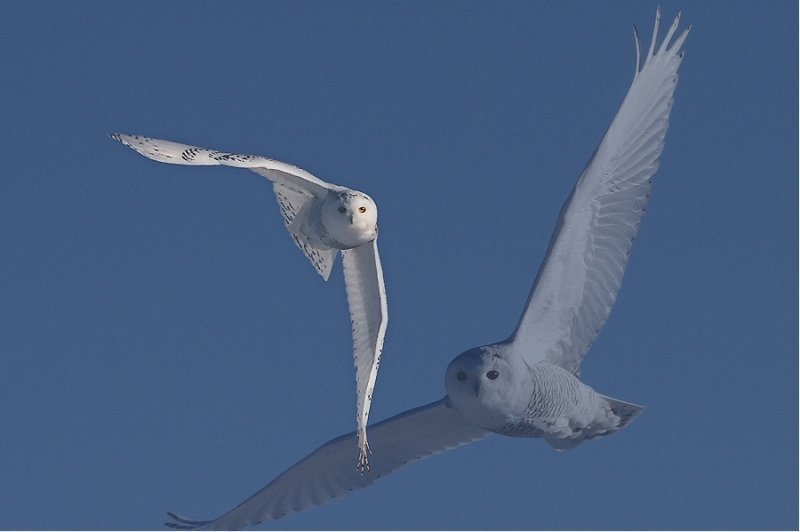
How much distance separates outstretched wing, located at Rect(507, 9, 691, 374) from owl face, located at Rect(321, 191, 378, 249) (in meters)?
3.36

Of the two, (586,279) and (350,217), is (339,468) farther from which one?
(350,217)

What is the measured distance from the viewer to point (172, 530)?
24547 millimetres

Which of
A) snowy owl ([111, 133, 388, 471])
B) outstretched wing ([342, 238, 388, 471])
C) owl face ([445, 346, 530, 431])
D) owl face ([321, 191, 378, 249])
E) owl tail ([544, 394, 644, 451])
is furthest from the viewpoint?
owl tail ([544, 394, 644, 451])

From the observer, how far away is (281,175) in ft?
65.0

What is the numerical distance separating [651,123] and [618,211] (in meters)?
1.52

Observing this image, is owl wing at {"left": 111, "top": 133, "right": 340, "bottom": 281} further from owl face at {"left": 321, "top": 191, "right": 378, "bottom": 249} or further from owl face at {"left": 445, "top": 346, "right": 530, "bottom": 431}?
owl face at {"left": 445, "top": 346, "right": 530, "bottom": 431}

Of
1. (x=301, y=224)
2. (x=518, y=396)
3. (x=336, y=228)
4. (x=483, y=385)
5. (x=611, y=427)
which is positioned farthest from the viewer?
(x=611, y=427)

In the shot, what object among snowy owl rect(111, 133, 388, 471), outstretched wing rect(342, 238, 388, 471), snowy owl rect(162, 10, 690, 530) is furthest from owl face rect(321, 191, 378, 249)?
snowy owl rect(162, 10, 690, 530)

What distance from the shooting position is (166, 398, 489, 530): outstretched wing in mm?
23828

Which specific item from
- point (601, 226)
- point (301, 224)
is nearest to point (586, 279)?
point (601, 226)

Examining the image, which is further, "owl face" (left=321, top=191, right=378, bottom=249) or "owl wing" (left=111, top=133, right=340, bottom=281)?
"owl face" (left=321, top=191, right=378, bottom=249)

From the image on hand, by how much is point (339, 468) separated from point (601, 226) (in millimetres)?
6125

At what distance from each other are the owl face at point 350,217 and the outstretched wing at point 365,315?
112cm

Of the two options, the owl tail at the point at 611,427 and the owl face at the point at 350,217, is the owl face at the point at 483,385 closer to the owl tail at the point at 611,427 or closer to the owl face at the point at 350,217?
the owl face at the point at 350,217
